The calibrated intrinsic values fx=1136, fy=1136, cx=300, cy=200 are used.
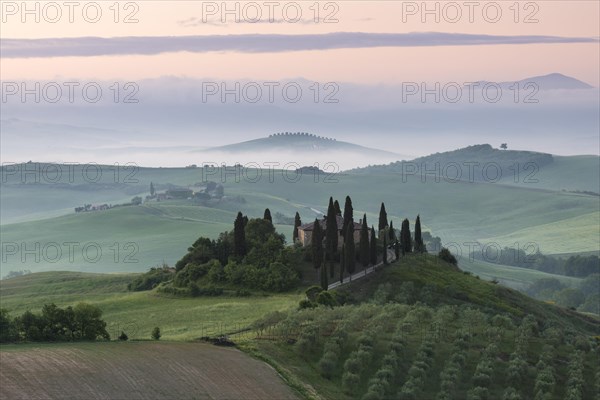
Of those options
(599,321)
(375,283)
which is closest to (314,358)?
(375,283)

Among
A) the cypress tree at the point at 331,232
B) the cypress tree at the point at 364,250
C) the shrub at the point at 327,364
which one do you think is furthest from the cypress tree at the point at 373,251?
the shrub at the point at 327,364

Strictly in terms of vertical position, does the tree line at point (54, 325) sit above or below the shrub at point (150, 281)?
above

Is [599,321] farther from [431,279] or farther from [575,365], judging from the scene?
[575,365]

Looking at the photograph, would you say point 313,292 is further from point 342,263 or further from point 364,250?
point 364,250

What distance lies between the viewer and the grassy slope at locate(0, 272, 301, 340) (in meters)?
87.9

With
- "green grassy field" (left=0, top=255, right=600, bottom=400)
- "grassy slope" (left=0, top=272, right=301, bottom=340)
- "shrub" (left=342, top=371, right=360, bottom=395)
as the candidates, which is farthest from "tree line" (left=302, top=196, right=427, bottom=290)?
"shrub" (left=342, top=371, right=360, bottom=395)

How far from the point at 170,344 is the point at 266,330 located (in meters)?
13.1

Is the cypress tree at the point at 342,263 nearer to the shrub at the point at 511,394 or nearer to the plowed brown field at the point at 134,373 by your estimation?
the shrub at the point at 511,394

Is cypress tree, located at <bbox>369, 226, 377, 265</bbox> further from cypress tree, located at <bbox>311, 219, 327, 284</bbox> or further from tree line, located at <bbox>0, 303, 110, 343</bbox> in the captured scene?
tree line, located at <bbox>0, 303, 110, 343</bbox>

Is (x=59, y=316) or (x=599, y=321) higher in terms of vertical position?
(x=59, y=316)

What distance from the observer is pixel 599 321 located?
443 feet

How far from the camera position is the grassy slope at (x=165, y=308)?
3460 inches

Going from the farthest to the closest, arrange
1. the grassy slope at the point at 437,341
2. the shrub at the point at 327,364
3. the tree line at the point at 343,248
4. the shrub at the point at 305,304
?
1. the tree line at the point at 343,248
2. the shrub at the point at 305,304
3. the shrub at the point at 327,364
4. the grassy slope at the point at 437,341

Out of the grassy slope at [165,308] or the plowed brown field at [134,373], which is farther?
the grassy slope at [165,308]
